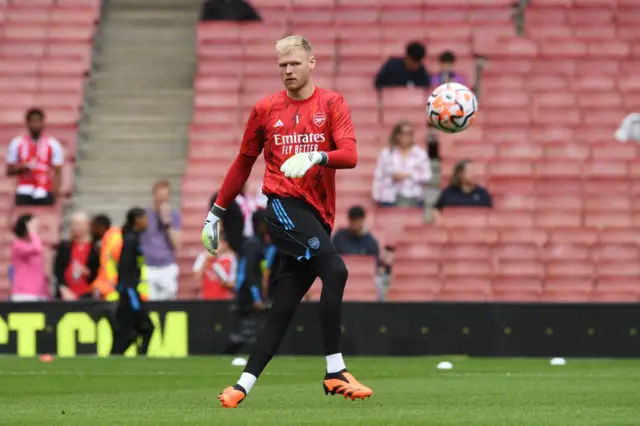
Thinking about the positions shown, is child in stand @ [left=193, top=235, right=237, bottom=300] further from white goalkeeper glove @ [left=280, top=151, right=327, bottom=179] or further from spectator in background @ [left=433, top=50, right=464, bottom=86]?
white goalkeeper glove @ [left=280, top=151, right=327, bottom=179]

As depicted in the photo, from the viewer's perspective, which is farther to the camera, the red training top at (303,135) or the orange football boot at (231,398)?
the red training top at (303,135)

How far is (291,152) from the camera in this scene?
8547 millimetres

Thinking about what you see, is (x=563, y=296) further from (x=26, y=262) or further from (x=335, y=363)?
(x=335, y=363)

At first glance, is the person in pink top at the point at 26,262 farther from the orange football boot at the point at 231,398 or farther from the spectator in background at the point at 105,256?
the orange football boot at the point at 231,398

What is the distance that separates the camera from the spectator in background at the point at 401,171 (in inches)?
698

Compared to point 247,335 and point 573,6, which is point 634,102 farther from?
point 247,335

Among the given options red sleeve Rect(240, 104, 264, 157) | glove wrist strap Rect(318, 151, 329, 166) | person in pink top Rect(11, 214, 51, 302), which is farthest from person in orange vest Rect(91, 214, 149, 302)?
glove wrist strap Rect(318, 151, 329, 166)

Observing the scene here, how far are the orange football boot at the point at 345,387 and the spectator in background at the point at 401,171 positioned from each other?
9.36 metres

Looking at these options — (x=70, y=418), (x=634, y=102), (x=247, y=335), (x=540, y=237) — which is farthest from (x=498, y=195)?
(x=70, y=418)

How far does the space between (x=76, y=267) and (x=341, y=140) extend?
8.90 m

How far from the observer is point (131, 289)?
50.6 ft

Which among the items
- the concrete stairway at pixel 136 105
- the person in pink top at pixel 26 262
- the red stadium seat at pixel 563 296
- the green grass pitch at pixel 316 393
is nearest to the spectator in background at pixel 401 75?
the concrete stairway at pixel 136 105

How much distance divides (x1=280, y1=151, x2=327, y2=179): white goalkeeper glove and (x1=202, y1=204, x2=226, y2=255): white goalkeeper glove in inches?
36.9

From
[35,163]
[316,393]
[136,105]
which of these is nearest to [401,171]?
[35,163]
